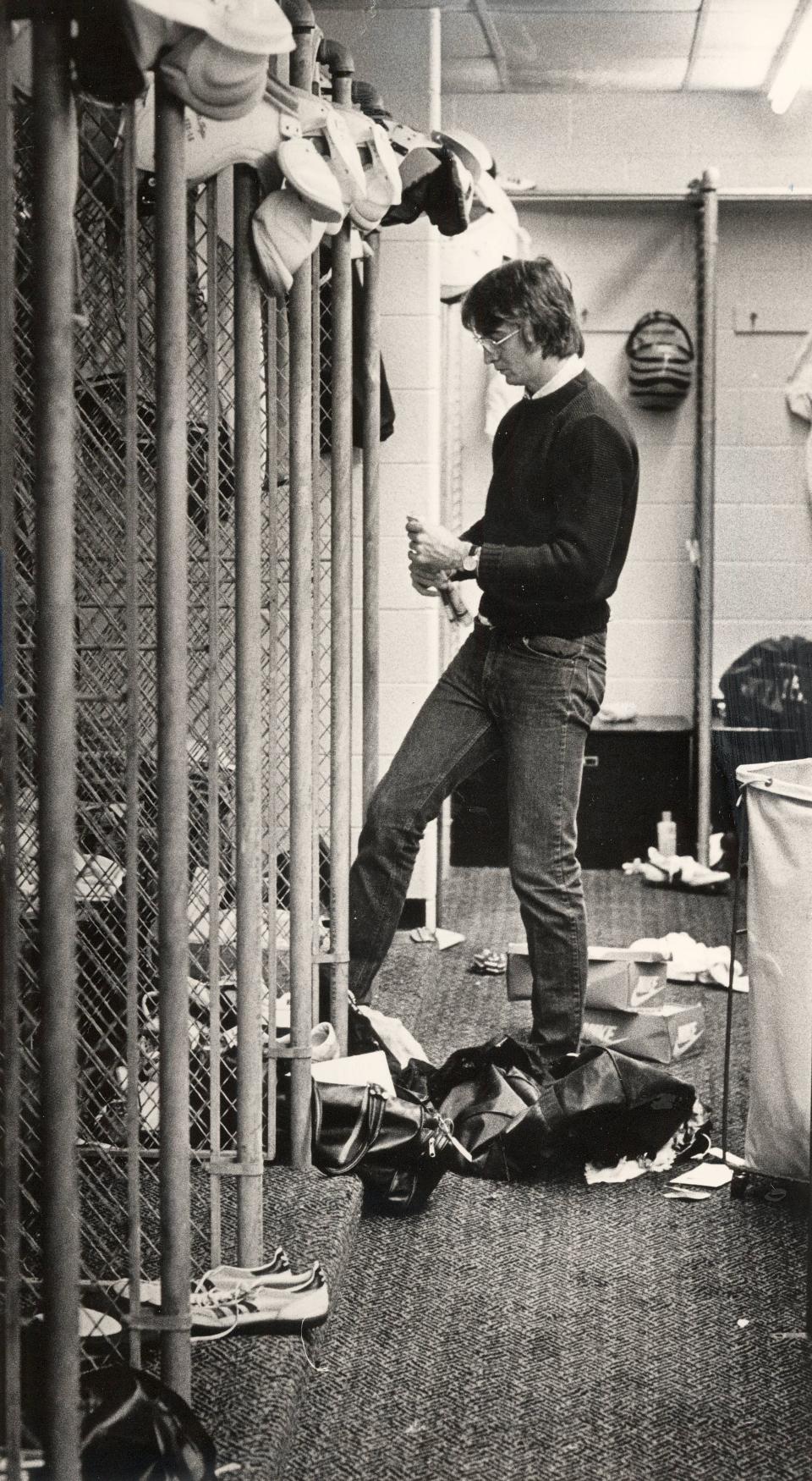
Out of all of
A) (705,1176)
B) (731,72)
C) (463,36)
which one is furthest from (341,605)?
(731,72)

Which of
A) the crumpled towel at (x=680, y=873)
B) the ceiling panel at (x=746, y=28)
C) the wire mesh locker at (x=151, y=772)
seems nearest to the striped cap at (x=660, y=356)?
the ceiling panel at (x=746, y=28)

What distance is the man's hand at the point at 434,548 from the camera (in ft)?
10.4

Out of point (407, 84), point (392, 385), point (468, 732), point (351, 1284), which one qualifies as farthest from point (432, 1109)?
point (407, 84)

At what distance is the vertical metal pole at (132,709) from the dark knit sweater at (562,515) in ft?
4.31

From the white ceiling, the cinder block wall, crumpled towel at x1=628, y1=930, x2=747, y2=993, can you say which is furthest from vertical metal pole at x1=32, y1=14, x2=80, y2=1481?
the cinder block wall

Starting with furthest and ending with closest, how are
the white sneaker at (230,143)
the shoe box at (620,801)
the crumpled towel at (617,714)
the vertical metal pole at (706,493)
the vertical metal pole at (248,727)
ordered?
1. the crumpled towel at (617,714)
2. the shoe box at (620,801)
3. the vertical metal pole at (706,493)
4. the vertical metal pole at (248,727)
5. the white sneaker at (230,143)

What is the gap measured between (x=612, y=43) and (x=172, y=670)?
4186mm

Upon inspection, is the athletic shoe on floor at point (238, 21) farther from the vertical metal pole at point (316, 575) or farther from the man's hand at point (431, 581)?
the man's hand at point (431, 581)

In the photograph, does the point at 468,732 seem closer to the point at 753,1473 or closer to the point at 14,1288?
the point at 753,1473

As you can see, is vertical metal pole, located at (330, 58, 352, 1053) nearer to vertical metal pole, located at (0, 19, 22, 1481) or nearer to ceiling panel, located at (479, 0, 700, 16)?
vertical metal pole, located at (0, 19, 22, 1481)

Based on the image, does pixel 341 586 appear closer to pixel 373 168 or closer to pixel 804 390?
pixel 373 168

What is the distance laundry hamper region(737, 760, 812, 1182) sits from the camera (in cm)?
245

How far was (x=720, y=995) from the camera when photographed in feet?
13.2

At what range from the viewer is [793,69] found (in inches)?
195
